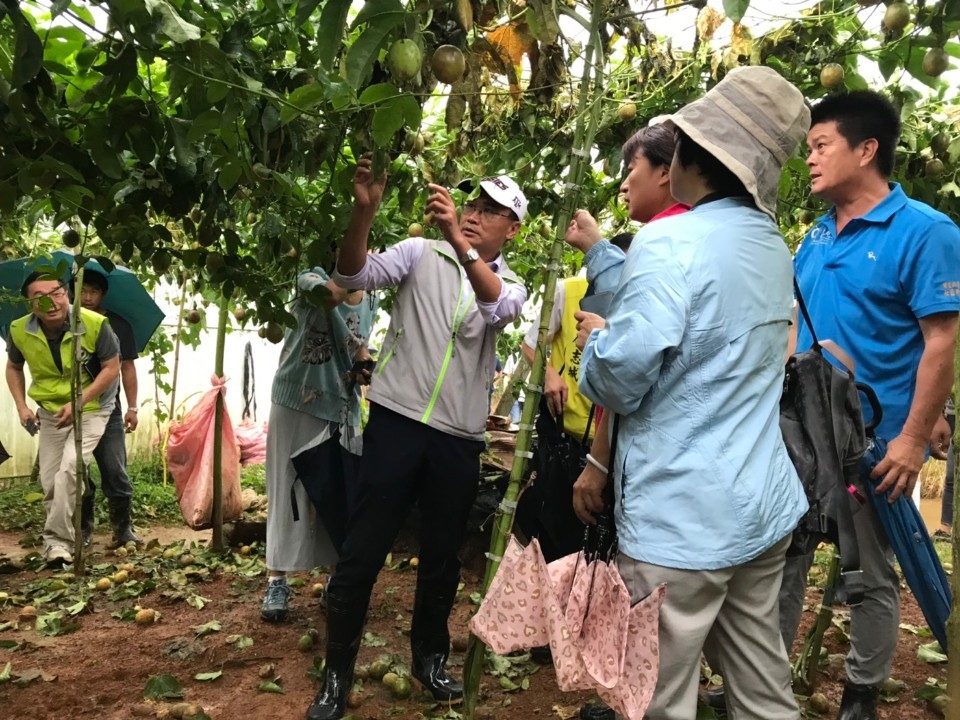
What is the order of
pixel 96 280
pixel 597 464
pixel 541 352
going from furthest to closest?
pixel 96 280, pixel 541 352, pixel 597 464

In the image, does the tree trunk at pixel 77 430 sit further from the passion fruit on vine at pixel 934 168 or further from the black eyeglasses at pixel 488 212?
the passion fruit on vine at pixel 934 168

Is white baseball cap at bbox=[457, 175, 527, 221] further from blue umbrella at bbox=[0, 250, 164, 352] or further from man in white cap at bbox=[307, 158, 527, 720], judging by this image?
blue umbrella at bbox=[0, 250, 164, 352]

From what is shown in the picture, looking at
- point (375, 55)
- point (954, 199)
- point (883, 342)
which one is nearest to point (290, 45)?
point (375, 55)

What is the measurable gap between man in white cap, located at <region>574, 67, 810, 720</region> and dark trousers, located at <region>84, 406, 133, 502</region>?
4517mm

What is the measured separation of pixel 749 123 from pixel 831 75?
1.65m

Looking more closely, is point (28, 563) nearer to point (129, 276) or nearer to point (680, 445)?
point (129, 276)

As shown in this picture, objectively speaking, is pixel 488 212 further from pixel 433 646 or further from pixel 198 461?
pixel 198 461

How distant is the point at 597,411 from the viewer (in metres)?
2.82

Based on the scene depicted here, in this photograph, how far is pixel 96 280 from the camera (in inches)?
201

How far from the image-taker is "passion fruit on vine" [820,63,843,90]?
3.10 m

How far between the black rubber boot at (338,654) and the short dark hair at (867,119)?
2.07 metres

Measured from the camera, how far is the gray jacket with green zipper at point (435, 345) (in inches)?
107

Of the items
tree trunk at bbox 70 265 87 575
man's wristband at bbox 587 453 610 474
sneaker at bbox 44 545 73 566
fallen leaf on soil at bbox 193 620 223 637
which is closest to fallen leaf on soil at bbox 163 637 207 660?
fallen leaf on soil at bbox 193 620 223 637

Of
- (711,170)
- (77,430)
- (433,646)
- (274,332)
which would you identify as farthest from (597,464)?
(77,430)
